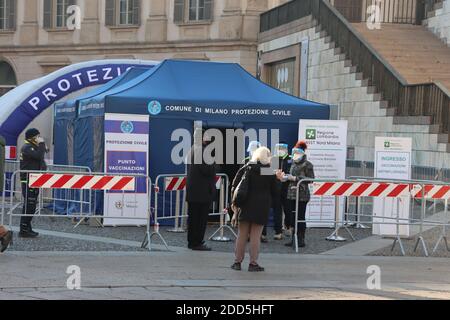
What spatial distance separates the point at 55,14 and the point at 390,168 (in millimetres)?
31631

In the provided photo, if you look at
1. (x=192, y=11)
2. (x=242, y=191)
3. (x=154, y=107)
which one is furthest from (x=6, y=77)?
(x=242, y=191)

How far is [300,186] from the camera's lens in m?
15.0

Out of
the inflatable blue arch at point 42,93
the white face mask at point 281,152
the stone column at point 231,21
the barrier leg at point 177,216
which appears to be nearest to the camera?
the white face mask at point 281,152

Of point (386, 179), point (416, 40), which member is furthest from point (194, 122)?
point (416, 40)

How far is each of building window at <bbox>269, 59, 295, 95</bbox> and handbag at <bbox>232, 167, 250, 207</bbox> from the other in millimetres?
19547

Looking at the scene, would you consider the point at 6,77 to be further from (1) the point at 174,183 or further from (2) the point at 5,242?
(2) the point at 5,242

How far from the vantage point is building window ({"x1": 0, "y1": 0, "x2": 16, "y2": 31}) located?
46969 mm

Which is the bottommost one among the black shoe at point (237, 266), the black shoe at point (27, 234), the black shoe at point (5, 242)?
the black shoe at point (27, 234)

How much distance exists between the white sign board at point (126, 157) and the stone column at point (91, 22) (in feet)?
89.9

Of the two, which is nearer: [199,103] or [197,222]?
[197,222]

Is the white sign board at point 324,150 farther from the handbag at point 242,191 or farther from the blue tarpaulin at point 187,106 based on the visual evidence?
the handbag at point 242,191

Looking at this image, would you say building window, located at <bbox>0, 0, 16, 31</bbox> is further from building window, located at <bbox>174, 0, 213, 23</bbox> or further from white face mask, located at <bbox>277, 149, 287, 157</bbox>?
white face mask, located at <bbox>277, 149, 287, 157</bbox>

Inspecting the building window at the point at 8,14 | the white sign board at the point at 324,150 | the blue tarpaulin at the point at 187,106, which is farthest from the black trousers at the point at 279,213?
the building window at the point at 8,14

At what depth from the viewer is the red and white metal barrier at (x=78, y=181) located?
14594 mm
